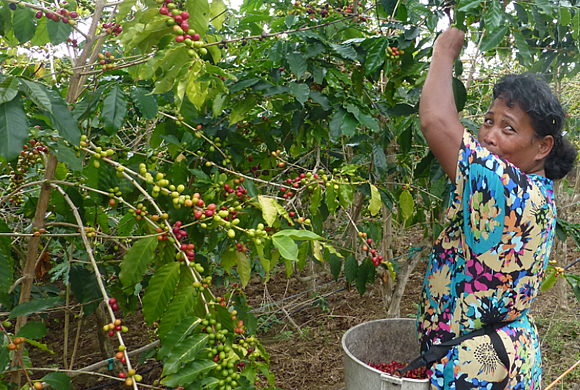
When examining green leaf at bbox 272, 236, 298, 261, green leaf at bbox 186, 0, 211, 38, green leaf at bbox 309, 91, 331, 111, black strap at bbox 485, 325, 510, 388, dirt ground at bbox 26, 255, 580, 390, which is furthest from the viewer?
dirt ground at bbox 26, 255, 580, 390

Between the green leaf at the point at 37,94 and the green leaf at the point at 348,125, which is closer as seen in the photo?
the green leaf at the point at 37,94

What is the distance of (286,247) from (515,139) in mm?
775

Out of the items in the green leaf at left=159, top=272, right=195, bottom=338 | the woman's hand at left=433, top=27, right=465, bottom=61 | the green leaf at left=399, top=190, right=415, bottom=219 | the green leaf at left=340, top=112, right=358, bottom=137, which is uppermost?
the woman's hand at left=433, top=27, right=465, bottom=61

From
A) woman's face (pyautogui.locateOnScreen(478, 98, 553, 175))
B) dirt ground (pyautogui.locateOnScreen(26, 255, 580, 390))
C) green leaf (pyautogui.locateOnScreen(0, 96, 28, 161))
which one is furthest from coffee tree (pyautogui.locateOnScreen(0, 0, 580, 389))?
dirt ground (pyautogui.locateOnScreen(26, 255, 580, 390))

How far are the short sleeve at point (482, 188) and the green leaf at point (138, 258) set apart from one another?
0.88 meters

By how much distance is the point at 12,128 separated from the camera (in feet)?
2.81

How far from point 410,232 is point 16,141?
528 centimetres

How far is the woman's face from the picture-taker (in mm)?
1214

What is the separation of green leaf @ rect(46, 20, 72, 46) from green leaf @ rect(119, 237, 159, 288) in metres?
0.62

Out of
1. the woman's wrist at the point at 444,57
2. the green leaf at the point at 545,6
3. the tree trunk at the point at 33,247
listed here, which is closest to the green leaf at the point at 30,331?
the tree trunk at the point at 33,247

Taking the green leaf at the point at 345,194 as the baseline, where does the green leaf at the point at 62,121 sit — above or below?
above

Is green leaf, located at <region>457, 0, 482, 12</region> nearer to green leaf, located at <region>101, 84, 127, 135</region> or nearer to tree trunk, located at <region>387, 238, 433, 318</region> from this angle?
green leaf, located at <region>101, 84, 127, 135</region>

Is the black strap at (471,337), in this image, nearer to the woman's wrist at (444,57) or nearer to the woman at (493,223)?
the woman at (493,223)

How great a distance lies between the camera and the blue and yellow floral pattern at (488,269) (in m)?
1.12
